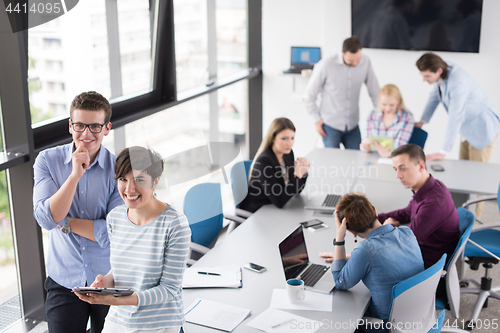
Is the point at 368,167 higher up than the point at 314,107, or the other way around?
the point at 314,107

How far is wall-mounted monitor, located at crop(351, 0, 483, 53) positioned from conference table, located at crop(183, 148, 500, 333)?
201cm

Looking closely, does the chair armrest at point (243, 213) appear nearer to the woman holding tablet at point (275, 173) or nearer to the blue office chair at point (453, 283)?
the woman holding tablet at point (275, 173)

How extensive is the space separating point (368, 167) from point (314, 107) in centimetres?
133

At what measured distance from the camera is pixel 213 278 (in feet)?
8.80

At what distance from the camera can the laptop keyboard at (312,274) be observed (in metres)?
2.67

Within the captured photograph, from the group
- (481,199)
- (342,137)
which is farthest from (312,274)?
(342,137)

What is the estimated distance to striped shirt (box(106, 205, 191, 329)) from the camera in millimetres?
1830

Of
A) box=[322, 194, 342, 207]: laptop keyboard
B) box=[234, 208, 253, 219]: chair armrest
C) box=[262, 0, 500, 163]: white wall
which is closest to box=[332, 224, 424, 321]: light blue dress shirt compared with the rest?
box=[322, 194, 342, 207]: laptop keyboard

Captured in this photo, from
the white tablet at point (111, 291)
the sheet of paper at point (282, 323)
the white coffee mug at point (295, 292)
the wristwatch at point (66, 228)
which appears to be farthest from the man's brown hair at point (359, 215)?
the wristwatch at point (66, 228)

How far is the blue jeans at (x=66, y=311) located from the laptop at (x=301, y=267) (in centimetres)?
96

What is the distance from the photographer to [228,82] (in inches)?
222

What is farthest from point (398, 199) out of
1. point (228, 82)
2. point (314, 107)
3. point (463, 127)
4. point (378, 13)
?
point (378, 13)

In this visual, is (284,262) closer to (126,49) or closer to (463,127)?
(126,49)

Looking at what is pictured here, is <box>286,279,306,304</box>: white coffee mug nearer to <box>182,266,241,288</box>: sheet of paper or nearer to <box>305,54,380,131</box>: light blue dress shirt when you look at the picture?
<box>182,266,241,288</box>: sheet of paper
